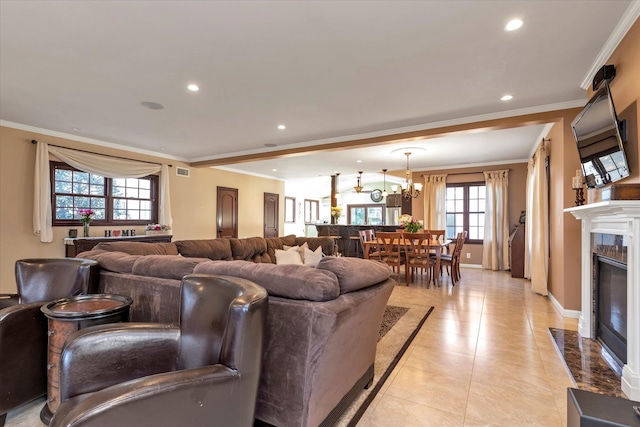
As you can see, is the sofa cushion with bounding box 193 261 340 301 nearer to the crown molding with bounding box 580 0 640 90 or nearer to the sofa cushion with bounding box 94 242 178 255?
the sofa cushion with bounding box 94 242 178 255

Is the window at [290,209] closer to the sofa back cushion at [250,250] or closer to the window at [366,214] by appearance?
the window at [366,214]

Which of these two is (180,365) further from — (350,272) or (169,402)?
(350,272)

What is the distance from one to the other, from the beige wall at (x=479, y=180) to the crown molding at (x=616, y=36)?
4.75 m

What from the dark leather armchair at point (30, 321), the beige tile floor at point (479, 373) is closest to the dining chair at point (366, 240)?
the beige tile floor at point (479, 373)

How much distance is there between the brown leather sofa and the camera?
148cm

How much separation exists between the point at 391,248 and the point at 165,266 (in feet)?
14.3

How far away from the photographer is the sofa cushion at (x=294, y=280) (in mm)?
1512

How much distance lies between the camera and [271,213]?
10281 millimetres

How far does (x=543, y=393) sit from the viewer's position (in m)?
2.12

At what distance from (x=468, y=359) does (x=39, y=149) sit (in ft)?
21.0

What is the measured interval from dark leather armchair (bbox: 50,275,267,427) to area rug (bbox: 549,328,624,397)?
8.00ft

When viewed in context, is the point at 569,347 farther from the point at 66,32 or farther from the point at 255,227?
the point at 255,227

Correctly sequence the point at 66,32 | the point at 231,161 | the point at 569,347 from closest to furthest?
1. the point at 66,32
2. the point at 569,347
3. the point at 231,161

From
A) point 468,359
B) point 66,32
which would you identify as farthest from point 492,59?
point 66,32
